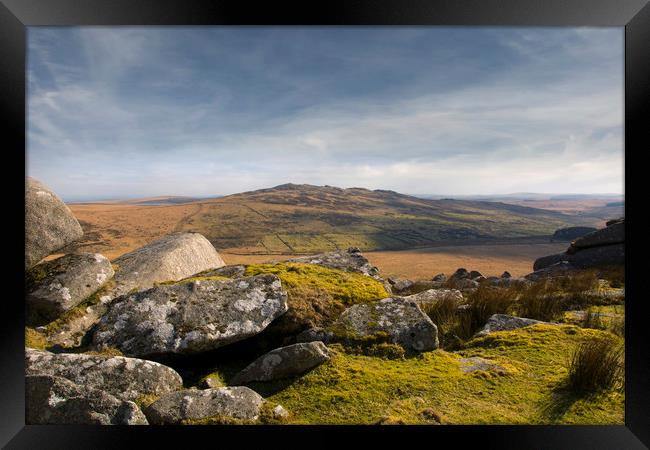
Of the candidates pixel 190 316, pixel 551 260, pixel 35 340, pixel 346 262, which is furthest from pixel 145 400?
pixel 551 260

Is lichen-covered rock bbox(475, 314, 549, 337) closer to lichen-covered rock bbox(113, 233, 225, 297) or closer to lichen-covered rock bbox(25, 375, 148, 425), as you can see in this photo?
lichen-covered rock bbox(25, 375, 148, 425)

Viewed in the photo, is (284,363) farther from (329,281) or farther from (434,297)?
(434,297)

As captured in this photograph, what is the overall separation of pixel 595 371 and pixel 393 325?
2380 millimetres

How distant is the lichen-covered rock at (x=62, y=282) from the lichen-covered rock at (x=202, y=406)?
3135 millimetres

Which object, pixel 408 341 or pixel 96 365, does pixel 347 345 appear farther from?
pixel 96 365

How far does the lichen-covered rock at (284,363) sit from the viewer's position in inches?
171

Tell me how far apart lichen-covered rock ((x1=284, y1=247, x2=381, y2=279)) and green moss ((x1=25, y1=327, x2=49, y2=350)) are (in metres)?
4.60

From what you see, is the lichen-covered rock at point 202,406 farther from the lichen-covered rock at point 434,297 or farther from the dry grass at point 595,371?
the lichen-covered rock at point 434,297

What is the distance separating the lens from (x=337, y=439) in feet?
12.2

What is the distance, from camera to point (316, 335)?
16.6 ft

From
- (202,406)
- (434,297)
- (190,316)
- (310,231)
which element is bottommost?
(310,231)

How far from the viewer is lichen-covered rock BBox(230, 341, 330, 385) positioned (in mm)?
4352

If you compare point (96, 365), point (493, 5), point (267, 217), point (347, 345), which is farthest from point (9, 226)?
point (267, 217)

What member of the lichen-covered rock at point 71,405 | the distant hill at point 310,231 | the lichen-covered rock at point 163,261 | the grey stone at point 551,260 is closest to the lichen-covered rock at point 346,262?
the lichen-covered rock at point 163,261
